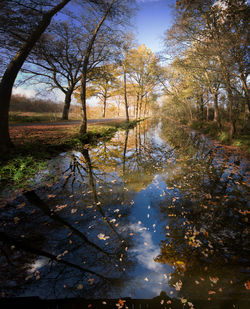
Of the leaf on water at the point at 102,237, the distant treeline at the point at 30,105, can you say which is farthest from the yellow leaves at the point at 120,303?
the distant treeline at the point at 30,105

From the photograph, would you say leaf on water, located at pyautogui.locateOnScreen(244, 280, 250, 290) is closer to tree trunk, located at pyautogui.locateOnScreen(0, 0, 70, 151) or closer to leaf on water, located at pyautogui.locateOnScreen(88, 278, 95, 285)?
leaf on water, located at pyautogui.locateOnScreen(88, 278, 95, 285)

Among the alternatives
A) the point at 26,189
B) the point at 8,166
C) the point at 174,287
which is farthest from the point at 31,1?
the point at 174,287

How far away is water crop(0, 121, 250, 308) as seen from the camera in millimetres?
1914

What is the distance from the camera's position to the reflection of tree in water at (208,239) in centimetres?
192

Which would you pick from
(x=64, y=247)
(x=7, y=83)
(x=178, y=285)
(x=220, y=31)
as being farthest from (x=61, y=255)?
(x=220, y=31)

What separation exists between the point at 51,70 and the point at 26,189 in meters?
17.6

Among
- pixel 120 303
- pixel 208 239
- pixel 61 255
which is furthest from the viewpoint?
pixel 208 239

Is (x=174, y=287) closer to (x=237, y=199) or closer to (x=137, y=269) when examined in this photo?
(x=137, y=269)

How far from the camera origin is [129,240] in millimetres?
2658

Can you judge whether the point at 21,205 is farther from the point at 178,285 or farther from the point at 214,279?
the point at 214,279

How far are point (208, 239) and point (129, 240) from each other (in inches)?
58.7

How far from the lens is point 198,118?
23188 millimetres

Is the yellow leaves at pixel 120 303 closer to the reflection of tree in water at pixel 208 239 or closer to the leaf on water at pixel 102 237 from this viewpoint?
the reflection of tree in water at pixel 208 239

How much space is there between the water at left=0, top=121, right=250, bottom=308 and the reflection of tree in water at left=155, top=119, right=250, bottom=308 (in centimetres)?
1
